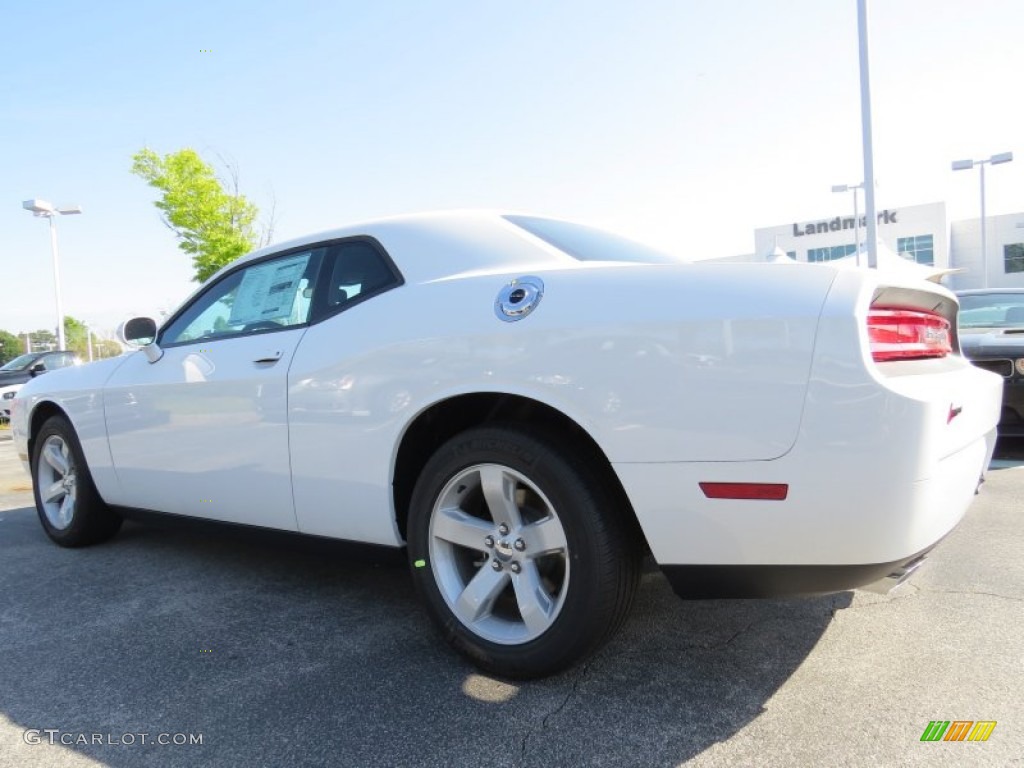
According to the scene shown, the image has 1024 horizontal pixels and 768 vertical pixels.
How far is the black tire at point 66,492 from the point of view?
4.03 metres

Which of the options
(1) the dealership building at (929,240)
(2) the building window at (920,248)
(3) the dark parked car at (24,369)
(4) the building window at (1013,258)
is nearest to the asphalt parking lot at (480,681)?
(3) the dark parked car at (24,369)

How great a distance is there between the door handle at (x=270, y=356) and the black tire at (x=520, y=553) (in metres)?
0.86

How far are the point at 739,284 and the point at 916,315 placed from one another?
2.32ft

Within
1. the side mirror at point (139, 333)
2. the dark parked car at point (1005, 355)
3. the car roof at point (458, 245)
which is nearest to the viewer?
the car roof at point (458, 245)

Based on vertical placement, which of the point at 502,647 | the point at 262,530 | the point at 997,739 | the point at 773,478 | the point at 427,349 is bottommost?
the point at 997,739

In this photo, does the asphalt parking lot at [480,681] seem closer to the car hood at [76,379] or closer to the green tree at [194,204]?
the car hood at [76,379]

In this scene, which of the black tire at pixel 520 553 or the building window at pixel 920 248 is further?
the building window at pixel 920 248

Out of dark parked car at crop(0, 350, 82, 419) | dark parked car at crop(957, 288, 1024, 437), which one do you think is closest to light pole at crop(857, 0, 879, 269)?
dark parked car at crop(957, 288, 1024, 437)

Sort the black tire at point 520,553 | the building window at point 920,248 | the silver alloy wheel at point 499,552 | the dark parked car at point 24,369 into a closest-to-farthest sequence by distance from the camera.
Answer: the black tire at point 520,553, the silver alloy wheel at point 499,552, the dark parked car at point 24,369, the building window at point 920,248

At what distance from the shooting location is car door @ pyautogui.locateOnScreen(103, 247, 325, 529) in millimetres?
2875

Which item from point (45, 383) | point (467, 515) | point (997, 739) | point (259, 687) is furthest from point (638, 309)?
point (45, 383)

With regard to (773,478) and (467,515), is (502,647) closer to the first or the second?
(467,515)

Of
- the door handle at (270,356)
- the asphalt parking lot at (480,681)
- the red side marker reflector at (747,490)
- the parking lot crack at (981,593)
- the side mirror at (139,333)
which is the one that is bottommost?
the parking lot crack at (981,593)

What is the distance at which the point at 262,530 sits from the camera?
301 cm
